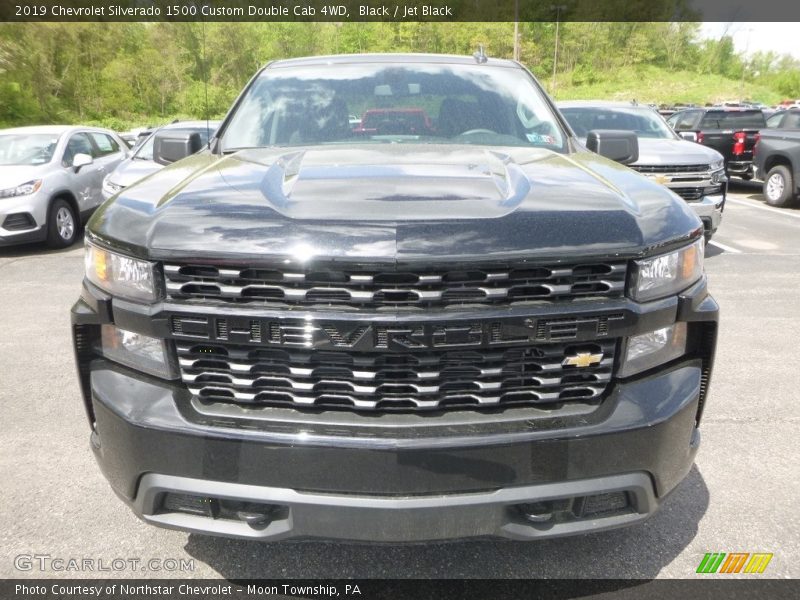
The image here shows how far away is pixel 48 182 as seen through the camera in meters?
9.05

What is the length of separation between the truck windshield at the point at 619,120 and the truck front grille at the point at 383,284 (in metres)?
7.85

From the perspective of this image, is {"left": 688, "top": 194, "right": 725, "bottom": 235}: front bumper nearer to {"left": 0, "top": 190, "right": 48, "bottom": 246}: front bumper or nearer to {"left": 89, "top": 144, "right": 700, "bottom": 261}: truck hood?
{"left": 89, "top": 144, "right": 700, "bottom": 261}: truck hood

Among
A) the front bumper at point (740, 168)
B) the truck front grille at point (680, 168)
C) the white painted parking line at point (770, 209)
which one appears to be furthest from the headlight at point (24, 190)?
the front bumper at point (740, 168)

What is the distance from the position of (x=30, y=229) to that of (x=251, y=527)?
827 cm

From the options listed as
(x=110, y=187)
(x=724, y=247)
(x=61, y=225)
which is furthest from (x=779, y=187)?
(x=61, y=225)

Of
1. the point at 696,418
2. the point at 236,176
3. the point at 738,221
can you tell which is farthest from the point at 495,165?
the point at 738,221

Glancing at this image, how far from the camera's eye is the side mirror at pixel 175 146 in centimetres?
340

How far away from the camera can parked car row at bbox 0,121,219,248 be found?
870 cm

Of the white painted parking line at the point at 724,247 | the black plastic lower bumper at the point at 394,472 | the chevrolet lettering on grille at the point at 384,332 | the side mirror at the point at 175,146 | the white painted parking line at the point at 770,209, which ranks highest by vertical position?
the side mirror at the point at 175,146

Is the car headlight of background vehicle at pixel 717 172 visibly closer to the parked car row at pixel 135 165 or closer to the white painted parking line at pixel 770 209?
the parked car row at pixel 135 165

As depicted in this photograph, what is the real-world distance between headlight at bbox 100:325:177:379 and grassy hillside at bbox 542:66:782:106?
69.2 m

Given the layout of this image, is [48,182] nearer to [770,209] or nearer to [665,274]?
[665,274]

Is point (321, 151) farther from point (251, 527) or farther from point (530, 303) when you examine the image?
point (251, 527)

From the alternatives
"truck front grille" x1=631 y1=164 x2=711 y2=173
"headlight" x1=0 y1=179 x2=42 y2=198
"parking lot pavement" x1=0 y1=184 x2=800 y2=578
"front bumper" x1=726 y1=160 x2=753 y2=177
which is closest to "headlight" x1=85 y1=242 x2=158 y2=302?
"parking lot pavement" x1=0 y1=184 x2=800 y2=578
